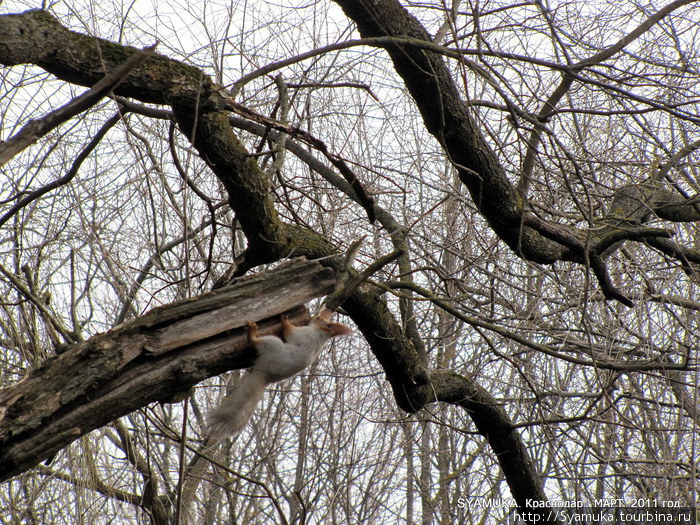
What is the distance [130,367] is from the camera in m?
2.10

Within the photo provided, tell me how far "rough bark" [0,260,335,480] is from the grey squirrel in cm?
6

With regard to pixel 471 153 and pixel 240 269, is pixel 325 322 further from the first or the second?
pixel 471 153

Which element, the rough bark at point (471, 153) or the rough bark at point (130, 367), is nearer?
the rough bark at point (130, 367)

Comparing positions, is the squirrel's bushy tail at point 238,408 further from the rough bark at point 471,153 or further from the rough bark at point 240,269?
the rough bark at point 471,153

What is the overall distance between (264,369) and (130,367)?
0.50m

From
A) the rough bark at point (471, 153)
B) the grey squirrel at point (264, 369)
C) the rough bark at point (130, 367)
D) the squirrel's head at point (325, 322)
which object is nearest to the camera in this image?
the rough bark at point (130, 367)

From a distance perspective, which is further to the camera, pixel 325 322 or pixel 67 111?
pixel 325 322

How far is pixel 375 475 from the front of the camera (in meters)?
5.61

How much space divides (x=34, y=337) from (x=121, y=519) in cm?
172

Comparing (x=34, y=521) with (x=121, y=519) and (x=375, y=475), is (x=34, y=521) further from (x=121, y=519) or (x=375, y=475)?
(x=375, y=475)

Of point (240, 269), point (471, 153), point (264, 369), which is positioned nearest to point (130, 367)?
point (264, 369)

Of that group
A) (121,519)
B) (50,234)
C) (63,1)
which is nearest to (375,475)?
(121,519)

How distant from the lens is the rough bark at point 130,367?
6.24 feet

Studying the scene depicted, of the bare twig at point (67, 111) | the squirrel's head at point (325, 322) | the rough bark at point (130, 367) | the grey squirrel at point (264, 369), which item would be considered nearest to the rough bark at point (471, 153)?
the squirrel's head at point (325, 322)
